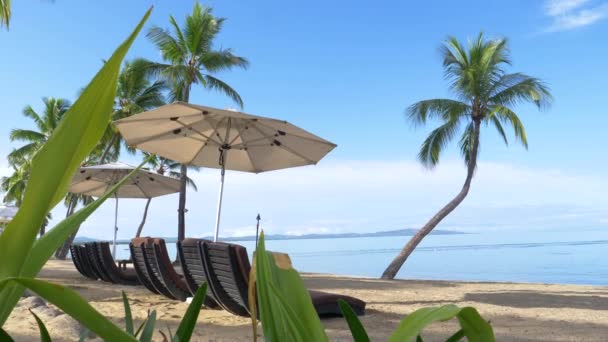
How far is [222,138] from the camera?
26.1 feet

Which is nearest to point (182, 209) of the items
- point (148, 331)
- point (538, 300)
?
point (538, 300)

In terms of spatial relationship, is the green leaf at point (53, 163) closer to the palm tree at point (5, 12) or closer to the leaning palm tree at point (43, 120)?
the palm tree at point (5, 12)

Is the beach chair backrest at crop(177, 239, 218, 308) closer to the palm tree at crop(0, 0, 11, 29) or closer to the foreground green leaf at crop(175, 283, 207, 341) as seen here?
the foreground green leaf at crop(175, 283, 207, 341)

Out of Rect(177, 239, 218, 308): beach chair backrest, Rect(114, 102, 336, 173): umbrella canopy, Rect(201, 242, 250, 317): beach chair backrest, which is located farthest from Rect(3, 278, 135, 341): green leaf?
Rect(114, 102, 336, 173): umbrella canopy

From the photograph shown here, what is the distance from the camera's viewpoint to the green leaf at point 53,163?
0.31 m

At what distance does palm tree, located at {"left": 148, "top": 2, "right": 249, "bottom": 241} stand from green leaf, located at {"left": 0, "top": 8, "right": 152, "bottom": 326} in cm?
1855

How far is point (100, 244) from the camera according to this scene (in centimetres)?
886

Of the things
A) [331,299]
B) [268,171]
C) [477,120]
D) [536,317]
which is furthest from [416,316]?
[477,120]

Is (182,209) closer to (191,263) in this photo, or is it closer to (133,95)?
(133,95)

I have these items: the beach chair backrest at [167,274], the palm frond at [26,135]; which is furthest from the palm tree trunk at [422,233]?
the palm frond at [26,135]

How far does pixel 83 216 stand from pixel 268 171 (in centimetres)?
872

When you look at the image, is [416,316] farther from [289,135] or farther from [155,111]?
[289,135]

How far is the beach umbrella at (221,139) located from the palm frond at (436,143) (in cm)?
973

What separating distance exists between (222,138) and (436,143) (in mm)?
11041
